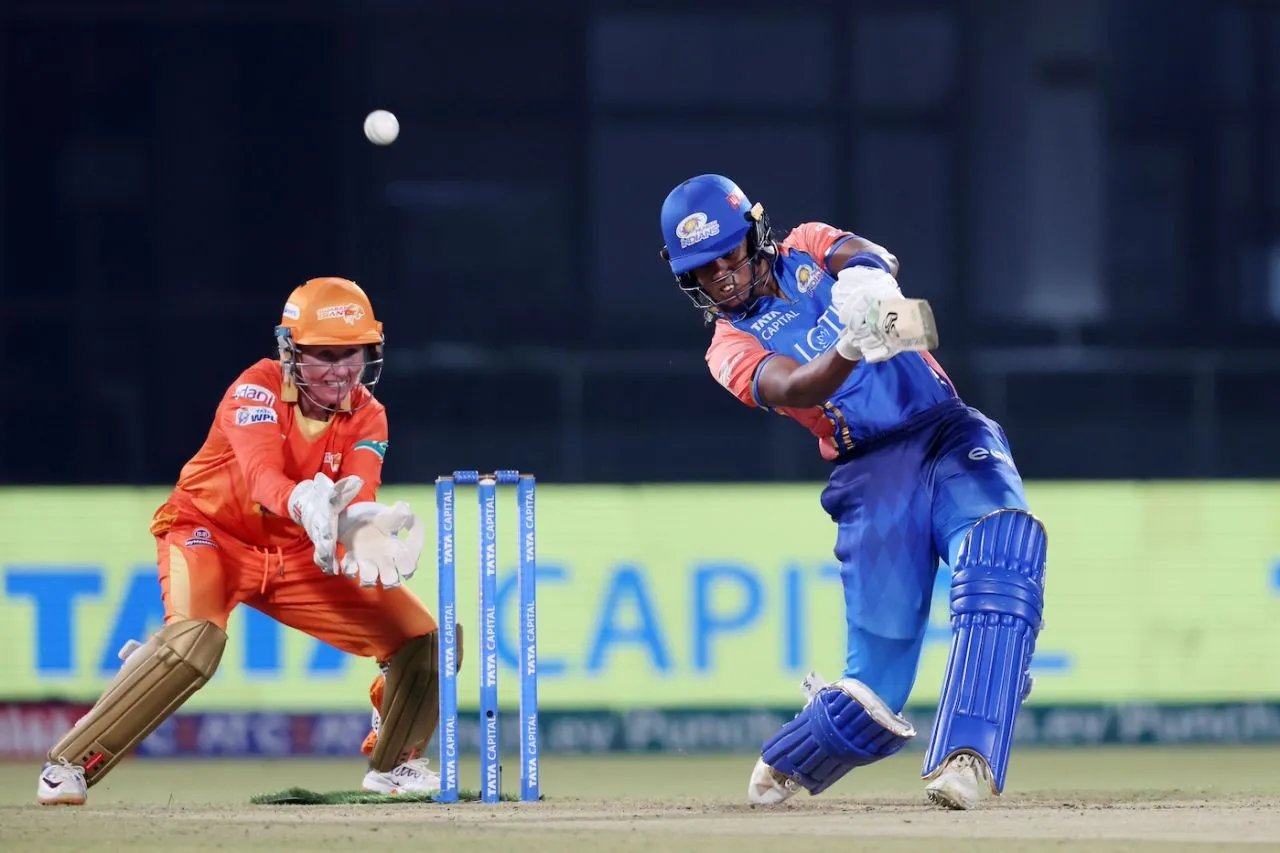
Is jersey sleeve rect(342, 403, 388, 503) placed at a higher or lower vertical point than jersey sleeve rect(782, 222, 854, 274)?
lower

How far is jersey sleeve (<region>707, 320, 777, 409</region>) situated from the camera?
18.7 feet

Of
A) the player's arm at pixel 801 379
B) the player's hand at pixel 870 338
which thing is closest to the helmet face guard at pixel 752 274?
the player's arm at pixel 801 379

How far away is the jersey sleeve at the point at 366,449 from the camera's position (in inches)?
249

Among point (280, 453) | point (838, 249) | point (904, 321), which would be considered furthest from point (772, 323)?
point (280, 453)

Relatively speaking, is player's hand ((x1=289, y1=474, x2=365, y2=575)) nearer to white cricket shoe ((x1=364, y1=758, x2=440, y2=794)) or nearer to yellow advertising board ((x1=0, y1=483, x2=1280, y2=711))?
white cricket shoe ((x1=364, y1=758, x2=440, y2=794))

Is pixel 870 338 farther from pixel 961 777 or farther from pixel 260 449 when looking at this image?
pixel 260 449

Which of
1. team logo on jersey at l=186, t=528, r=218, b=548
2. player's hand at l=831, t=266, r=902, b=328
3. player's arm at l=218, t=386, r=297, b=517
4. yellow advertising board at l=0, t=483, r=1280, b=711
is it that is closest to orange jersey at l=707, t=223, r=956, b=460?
player's hand at l=831, t=266, r=902, b=328

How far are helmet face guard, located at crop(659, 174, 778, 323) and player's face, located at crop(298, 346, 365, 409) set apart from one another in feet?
3.28

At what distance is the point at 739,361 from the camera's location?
5.73 meters

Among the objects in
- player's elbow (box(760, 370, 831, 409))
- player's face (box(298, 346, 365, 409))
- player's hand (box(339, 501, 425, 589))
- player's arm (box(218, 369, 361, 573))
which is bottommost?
player's hand (box(339, 501, 425, 589))

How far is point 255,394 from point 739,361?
1.38 metres

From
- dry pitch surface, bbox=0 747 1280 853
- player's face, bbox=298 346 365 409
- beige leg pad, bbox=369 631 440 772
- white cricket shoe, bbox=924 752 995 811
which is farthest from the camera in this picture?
beige leg pad, bbox=369 631 440 772

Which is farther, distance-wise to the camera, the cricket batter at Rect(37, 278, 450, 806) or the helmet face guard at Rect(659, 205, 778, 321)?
the cricket batter at Rect(37, 278, 450, 806)

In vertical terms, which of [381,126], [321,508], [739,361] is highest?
[381,126]
